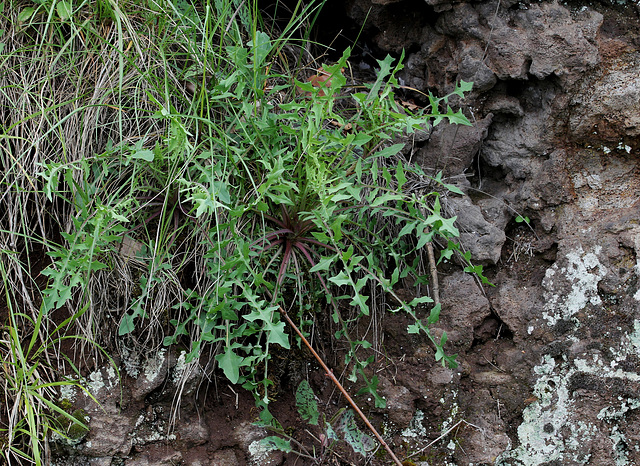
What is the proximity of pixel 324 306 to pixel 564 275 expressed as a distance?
86cm

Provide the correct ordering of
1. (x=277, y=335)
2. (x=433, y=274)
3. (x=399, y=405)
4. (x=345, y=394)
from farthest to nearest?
(x=433, y=274) → (x=399, y=405) → (x=345, y=394) → (x=277, y=335)

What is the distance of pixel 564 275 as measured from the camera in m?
1.94

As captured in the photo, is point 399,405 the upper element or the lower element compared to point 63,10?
lower

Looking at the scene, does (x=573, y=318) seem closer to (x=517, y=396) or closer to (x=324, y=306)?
(x=517, y=396)

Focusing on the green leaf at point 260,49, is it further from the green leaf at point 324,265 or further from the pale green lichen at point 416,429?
the pale green lichen at point 416,429

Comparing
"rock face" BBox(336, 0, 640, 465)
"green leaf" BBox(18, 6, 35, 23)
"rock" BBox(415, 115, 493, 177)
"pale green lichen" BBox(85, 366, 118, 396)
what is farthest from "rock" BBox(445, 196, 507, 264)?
"green leaf" BBox(18, 6, 35, 23)

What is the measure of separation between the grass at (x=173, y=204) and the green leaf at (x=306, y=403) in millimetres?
113

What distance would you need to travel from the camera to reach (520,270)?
2.06 metres

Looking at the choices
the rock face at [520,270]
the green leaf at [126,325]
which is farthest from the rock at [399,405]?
the green leaf at [126,325]

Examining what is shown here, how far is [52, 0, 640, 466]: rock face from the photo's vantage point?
182 centimetres

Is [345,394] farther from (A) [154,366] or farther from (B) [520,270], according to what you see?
(B) [520,270]

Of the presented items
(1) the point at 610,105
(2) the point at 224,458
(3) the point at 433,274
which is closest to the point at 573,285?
(3) the point at 433,274

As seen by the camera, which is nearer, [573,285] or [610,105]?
[573,285]

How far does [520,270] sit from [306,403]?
3.05 ft
